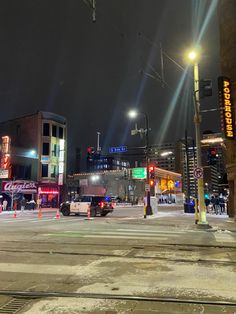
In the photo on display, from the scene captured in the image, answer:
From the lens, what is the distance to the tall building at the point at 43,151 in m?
58.3

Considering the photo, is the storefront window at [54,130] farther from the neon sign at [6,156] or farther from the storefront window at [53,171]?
the neon sign at [6,156]

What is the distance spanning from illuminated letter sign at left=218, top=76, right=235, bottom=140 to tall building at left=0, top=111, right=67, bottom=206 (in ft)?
127

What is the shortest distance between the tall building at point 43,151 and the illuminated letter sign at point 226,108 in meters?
38.6

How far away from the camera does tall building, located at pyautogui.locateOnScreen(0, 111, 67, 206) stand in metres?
58.3

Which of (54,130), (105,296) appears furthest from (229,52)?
(54,130)

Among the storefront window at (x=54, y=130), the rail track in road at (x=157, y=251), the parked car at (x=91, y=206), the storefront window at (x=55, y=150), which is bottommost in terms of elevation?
the rail track in road at (x=157, y=251)

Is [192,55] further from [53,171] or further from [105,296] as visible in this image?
[53,171]

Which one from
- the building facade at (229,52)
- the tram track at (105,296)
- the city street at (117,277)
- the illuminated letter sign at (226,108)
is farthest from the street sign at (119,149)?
the tram track at (105,296)

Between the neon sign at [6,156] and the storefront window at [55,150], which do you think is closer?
the neon sign at [6,156]

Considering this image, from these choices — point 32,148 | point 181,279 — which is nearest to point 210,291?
point 181,279

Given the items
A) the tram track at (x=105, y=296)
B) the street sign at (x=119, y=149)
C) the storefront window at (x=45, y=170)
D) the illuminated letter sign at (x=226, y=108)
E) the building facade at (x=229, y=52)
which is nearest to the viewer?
the tram track at (x=105, y=296)

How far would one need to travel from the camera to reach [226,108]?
79.6ft

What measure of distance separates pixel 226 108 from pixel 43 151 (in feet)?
135

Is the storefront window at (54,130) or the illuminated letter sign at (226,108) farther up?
the storefront window at (54,130)
